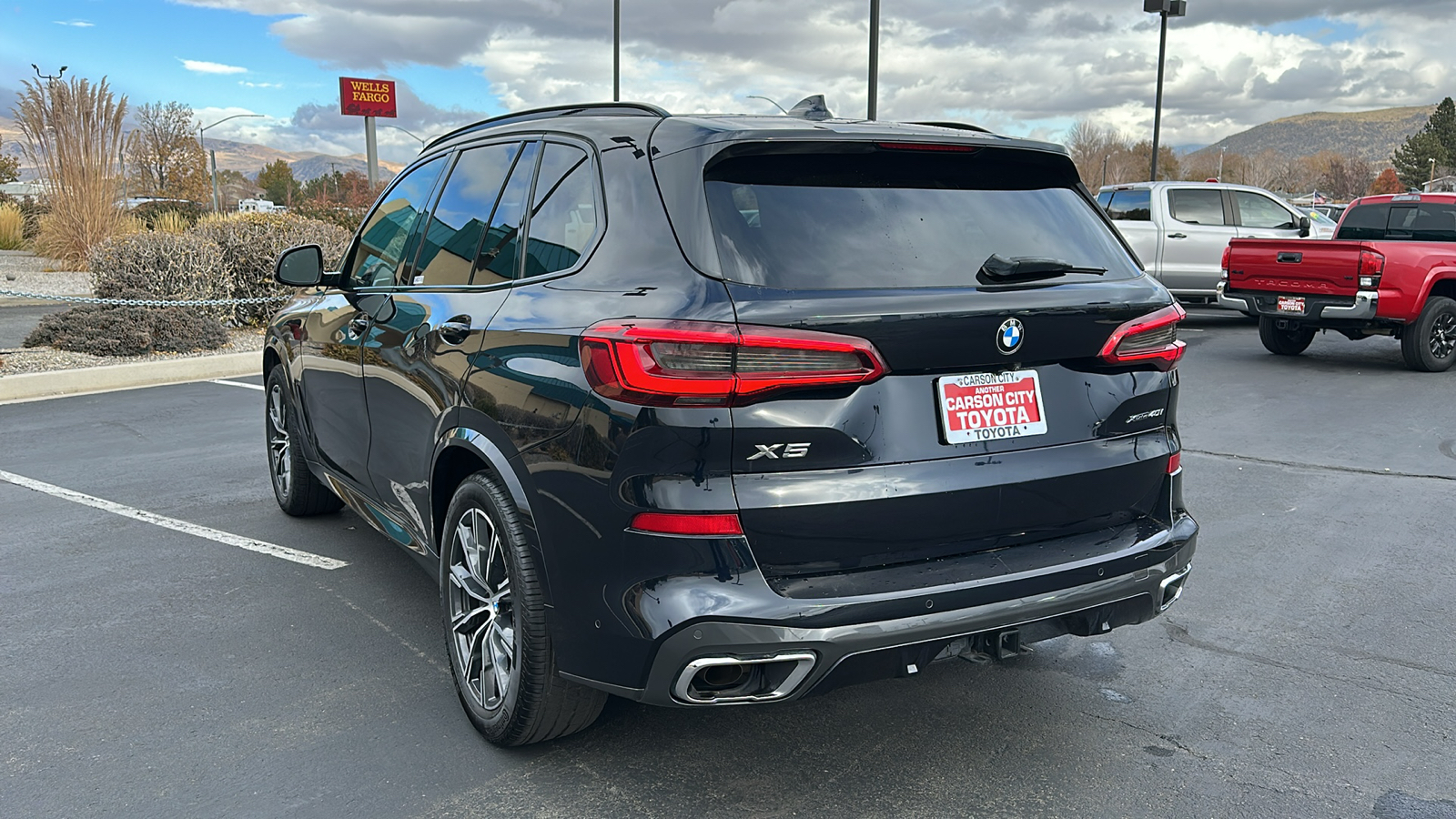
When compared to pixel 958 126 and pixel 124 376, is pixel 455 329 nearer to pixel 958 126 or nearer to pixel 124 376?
pixel 958 126

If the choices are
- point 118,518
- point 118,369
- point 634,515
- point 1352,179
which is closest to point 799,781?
point 634,515

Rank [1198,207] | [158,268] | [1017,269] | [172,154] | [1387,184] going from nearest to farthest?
1. [1017,269]
2. [158,268]
3. [1198,207]
4. [172,154]
5. [1387,184]

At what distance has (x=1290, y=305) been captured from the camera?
11.5 metres

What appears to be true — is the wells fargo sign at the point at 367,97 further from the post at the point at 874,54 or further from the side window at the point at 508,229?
the side window at the point at 508,229

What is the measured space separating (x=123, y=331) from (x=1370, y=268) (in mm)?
12807

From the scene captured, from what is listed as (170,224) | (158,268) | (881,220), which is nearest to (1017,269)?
(881,220)

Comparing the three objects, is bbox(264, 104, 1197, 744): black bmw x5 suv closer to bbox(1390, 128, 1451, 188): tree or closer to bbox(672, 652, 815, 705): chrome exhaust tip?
bbox(672, 652, 815, 705): chrome exhaust tip

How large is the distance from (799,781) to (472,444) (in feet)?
4.40

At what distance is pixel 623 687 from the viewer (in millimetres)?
2824

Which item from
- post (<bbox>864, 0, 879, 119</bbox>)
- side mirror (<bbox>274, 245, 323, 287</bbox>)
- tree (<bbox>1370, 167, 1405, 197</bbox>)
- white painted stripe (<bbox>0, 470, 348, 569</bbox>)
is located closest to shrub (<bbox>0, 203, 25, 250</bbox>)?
post (<bbox>864, 0, 879, 119</bbox>)

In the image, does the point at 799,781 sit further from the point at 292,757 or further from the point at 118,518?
the point at 118,518

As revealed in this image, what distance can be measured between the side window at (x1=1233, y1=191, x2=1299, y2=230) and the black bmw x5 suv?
14.5 m

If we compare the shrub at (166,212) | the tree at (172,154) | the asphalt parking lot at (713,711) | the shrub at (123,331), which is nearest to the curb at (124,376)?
the shrub at (123,331)

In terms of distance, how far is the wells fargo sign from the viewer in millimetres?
50438
